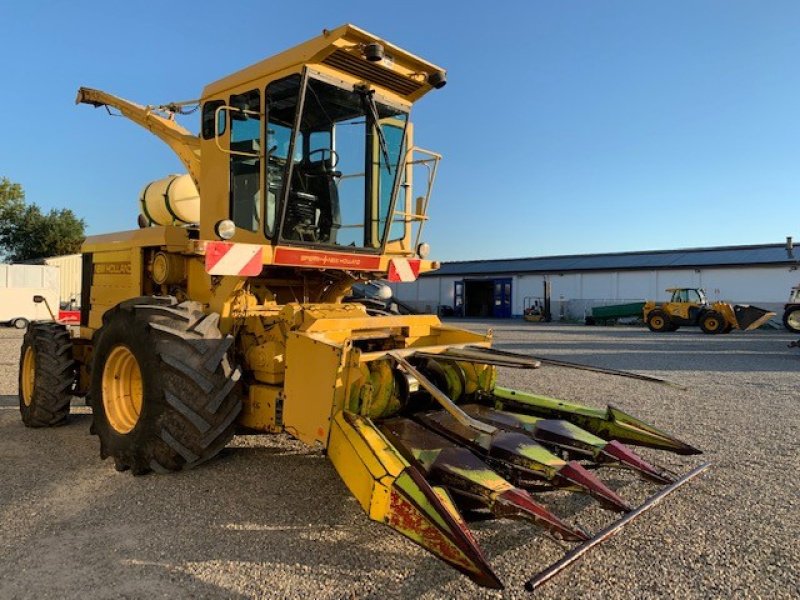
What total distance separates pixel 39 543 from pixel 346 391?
1912mm

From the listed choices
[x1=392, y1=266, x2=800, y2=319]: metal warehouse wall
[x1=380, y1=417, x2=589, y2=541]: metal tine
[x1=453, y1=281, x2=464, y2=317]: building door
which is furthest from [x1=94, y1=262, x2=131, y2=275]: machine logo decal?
[x1=453, y1=281, x2=464, y2=317]: building door

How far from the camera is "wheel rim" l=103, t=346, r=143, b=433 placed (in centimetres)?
474

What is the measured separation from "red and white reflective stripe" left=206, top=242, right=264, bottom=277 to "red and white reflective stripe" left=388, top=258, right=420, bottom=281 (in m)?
1.55

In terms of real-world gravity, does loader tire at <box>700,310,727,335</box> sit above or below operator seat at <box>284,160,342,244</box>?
below

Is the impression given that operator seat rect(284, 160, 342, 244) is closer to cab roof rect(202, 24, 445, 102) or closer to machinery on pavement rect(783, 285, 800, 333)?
cab roof rect(202, 24, 445, 102)

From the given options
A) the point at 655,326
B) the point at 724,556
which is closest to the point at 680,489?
the point at 724,556

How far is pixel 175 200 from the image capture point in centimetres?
629

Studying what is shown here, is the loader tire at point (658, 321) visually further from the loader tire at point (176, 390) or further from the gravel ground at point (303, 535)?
the loader tire at point (176, 390)

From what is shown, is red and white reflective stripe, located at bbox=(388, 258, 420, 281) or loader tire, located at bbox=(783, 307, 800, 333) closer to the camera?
red and white reflective stripe, located at bbox=(388, 258, 420, 281)

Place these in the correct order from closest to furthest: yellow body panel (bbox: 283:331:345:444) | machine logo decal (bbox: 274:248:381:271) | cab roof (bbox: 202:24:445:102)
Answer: yellow body panel (bbox: 283:331:345:444)
cab roof (bbox: 202:24:445:102)
machine logo decal (bbox: 274:248:381:271)

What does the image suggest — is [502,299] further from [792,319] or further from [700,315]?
[792,319]

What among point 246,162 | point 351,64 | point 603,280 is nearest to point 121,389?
point 246,162

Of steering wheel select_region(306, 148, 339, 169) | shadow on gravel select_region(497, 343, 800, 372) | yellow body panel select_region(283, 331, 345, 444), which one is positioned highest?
steering wheel select_region(306, 148, 339, 169)

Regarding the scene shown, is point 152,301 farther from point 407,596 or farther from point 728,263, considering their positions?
point 728,263
